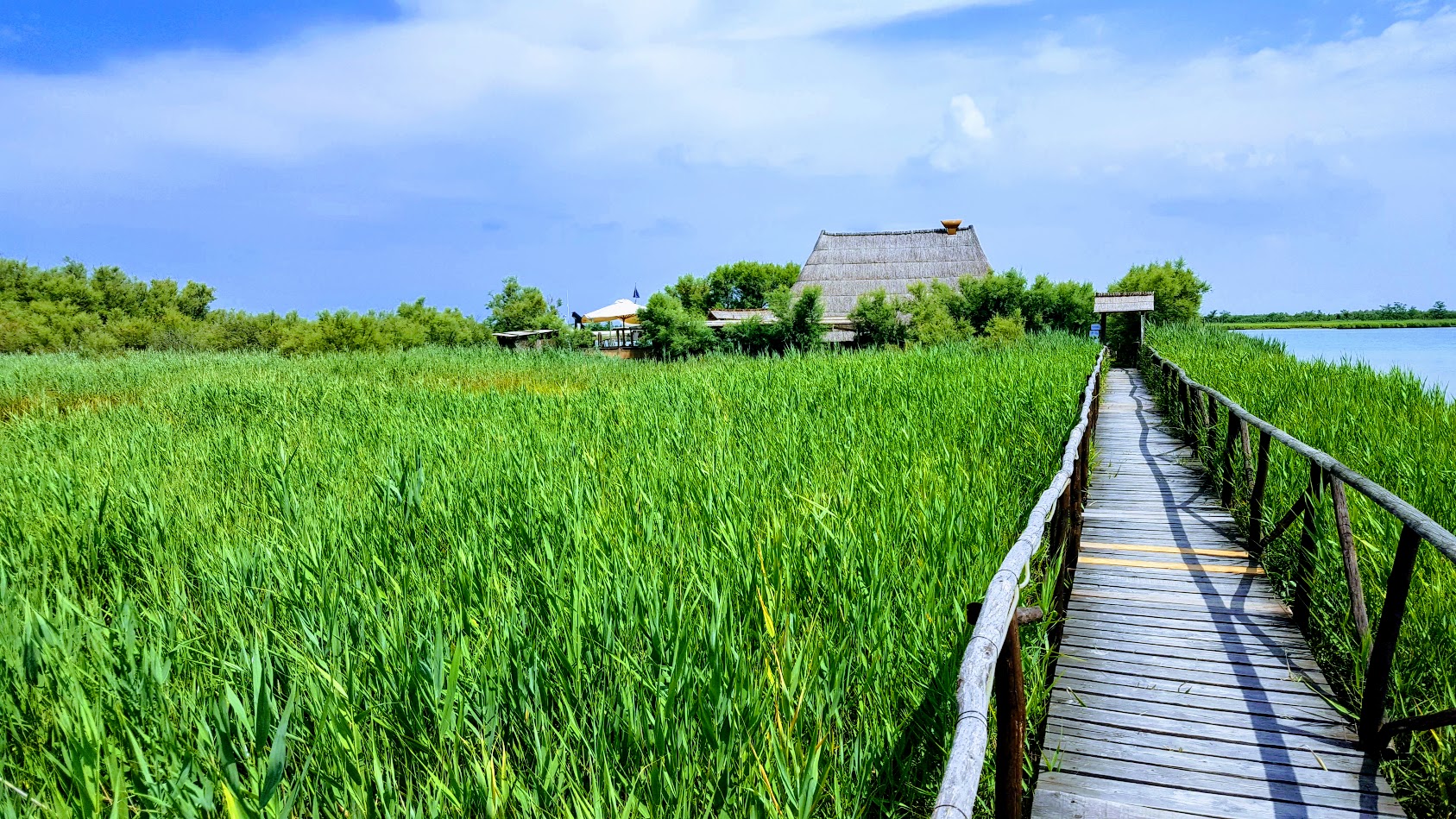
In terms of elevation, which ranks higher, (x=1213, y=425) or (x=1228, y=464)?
(x=1213, y=425)

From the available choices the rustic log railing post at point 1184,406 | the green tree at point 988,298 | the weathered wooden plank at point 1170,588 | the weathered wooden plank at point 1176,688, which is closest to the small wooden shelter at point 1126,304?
the green tree at point 988,298

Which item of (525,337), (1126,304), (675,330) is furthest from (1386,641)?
(525,337)

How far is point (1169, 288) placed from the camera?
3128 centimetres

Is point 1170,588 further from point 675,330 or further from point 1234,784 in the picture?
point 675,330

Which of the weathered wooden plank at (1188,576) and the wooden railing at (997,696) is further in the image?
the weathered wooden plank at (1188,576)

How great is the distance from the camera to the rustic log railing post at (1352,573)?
2730 mm

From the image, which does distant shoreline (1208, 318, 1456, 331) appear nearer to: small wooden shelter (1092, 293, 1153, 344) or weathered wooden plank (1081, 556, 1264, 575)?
small wooden shelter (1092, 293, 1153, 344)

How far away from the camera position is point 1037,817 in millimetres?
2201

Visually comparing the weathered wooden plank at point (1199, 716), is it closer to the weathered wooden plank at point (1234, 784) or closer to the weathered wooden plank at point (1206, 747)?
the weathered wooden plank at point (1206, 747)

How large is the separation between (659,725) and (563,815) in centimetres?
27

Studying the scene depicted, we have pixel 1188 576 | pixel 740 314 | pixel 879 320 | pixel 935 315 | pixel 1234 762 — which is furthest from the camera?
pixel 740 314

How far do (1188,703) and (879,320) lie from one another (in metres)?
24.9

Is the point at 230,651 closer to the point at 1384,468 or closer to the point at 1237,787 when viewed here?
the point at 1237,787

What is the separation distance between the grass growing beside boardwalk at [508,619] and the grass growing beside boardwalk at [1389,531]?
1.33 meters
